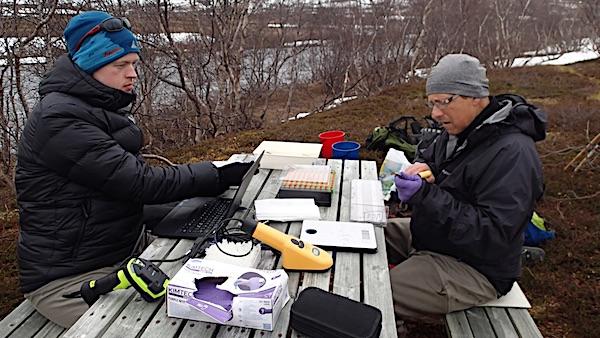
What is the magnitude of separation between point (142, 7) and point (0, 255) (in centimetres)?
598

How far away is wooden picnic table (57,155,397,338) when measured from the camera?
4.49 feet

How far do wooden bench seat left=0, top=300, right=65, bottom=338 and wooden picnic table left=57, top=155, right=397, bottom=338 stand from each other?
1.10ft

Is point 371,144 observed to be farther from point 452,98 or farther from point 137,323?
point 137,323

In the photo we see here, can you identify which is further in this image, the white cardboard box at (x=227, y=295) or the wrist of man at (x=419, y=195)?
the wrist of man at (x=419, y=195)

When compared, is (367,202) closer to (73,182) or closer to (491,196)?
(491,196)

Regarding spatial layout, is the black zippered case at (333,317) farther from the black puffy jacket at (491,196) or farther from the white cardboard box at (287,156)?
the white cardboard box at (287,156)

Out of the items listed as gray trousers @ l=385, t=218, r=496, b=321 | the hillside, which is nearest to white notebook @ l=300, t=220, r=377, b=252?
gray trousers @ l=385, t=218, r=496, b=321

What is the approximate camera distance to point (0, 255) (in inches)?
136

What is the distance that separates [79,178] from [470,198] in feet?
5.45

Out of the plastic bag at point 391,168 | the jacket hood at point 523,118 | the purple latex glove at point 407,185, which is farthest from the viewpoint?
the plastic bag at point 391,168

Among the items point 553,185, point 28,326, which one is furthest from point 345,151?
point 553,185

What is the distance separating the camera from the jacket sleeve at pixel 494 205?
75.7 inches

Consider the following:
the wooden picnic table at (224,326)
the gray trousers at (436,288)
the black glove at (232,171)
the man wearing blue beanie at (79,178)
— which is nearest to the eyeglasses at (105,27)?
the man wearing blue beanie at (79,178)

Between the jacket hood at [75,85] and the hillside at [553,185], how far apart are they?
5.24 feet
